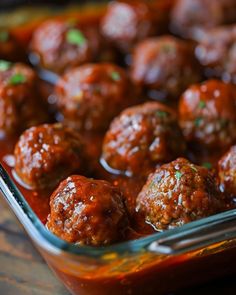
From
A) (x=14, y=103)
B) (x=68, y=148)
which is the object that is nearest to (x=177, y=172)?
(x=68, y=148)

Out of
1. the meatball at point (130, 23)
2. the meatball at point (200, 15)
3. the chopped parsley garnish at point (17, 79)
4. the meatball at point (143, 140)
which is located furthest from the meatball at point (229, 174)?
the meatball at point (200, 15)

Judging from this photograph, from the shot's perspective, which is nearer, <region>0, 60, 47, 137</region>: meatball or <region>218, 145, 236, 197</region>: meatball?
<region>218, 145, 236, 197</region>: meatball

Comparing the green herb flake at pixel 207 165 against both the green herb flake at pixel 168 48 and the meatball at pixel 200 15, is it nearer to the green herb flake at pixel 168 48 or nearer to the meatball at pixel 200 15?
the green herb flake at pixel 168 48

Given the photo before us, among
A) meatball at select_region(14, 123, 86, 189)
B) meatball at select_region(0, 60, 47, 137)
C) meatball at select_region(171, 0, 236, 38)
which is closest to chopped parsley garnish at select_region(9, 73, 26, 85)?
meatball at select_region(0, 60, 47, 137)

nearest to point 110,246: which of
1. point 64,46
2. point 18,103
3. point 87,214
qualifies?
point 87,214

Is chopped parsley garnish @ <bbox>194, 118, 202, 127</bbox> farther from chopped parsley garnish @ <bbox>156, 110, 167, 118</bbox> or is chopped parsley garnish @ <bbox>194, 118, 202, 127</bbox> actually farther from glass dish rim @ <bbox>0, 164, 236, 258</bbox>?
glass dish rim @ <bbox>0, 164, 236, 258</bbox>

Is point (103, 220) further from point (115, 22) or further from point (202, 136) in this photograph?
point (115, 22)
